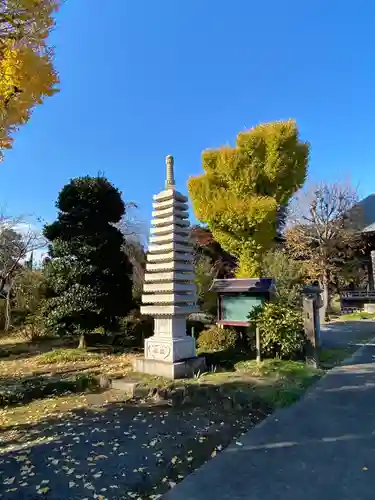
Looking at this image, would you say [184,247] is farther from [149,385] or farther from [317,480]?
[317,480]

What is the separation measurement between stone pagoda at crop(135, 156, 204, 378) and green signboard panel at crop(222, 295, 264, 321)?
245 centimetres

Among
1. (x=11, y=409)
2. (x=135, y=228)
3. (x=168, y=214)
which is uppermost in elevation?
(x=135, y=228)

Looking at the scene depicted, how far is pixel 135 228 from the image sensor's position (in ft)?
87.9

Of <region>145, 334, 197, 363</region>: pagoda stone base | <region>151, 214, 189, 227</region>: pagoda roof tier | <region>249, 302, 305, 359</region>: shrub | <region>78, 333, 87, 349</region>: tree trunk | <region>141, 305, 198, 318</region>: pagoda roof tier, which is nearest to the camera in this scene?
<region>145, 334, 197, 363</region>: pagoda stone base

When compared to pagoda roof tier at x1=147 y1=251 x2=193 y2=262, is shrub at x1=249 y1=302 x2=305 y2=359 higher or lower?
lower

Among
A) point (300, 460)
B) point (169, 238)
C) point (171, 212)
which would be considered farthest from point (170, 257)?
point (300, 460)

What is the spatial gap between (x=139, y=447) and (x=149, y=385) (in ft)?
8.10

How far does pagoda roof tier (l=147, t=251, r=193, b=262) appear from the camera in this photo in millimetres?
7973

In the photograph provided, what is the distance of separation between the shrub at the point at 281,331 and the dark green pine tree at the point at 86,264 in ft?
15.6

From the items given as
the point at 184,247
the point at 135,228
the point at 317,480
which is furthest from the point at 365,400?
the point at 135,228

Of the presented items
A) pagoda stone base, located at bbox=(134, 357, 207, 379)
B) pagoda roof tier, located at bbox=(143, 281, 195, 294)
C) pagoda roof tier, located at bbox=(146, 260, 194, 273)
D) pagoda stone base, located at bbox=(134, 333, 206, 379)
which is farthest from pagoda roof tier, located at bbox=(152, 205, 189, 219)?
pagoda stone base, located at bbox=(134, 357, 207, 379)

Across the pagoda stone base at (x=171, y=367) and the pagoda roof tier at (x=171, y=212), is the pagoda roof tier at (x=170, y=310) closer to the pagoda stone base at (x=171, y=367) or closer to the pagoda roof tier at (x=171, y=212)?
the pagoda stone base at (x=171, y=367)

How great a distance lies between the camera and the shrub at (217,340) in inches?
372

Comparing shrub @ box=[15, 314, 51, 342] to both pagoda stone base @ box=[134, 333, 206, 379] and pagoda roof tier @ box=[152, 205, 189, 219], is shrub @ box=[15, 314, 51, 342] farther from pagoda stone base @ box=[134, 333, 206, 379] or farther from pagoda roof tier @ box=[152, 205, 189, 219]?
pagoda roof tier @ box=[152, 205, 189, 219]
